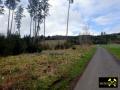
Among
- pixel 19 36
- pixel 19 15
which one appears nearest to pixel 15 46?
pixel 19 36

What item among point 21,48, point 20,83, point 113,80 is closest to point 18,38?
point 21,48

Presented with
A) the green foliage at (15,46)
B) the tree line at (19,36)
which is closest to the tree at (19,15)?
the tree line at (19,36)

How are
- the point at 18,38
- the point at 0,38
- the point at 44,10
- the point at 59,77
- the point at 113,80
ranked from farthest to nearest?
the point at 44,10 → the point at 18,38 → the point at 0,38 → the point at 59,77 → the point at 113,80

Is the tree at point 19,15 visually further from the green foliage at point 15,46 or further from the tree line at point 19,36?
the green foliage at point 15,46

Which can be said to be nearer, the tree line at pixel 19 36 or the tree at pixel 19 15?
the tree line at pixel 19 36

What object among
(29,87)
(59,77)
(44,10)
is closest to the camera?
(29,87)

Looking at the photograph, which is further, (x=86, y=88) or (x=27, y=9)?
(x=27, y=9)

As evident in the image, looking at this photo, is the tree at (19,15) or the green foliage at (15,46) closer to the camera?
the green foliage at (15,46)

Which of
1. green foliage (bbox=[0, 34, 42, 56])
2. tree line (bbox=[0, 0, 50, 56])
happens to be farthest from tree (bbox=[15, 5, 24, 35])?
green foliage (bbox=[0, 34, 42, 56])

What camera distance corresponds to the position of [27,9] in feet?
308

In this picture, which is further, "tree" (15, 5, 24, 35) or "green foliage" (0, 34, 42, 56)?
"tree" (15, 5, 24, 35)

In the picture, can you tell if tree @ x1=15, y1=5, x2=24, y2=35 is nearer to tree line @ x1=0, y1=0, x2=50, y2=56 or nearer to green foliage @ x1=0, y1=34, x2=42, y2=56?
tree line @ x1=0, y1=0, x2=50, y2=56

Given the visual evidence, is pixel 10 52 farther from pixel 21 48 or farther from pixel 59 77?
pixel 59 77

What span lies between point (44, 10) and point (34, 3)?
10.5ft
